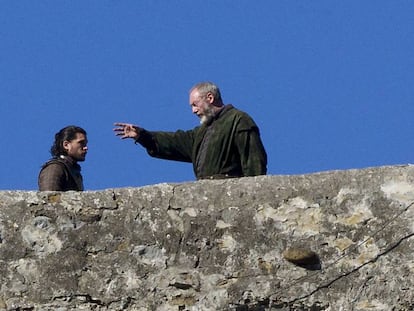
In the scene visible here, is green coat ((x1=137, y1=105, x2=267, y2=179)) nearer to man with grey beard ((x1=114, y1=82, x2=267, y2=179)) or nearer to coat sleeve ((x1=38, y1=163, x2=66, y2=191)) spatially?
man with grey beard ((x1=114, y1=82, x2=267, y2=179))

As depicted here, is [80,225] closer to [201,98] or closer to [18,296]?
[18,296]

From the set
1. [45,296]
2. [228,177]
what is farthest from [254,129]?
[45,296]

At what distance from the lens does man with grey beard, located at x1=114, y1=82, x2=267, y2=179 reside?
12828 millimetres

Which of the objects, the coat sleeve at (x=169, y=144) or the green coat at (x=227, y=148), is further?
the coat sleeve at (x=169, y=144)

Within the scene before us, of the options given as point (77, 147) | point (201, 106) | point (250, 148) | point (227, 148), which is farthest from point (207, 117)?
point (77, 147)

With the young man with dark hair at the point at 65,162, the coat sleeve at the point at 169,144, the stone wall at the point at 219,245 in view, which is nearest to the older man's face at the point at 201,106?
the coat sleeve at the point at 169,144

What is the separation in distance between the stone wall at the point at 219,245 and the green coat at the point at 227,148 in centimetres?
75

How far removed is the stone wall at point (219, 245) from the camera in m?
11.7

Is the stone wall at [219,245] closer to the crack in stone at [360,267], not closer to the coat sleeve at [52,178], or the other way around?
the crack in stone at [360,267]

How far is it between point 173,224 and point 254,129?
51.9 inches

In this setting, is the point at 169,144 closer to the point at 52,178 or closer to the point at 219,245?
the point at 52,178

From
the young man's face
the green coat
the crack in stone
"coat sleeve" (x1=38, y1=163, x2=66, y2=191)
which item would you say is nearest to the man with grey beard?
the green coat

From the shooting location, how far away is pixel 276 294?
1168 cm

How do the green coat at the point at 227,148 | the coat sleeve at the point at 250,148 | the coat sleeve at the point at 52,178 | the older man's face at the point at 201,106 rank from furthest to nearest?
the older man's face at the point at 201,106, the green coat at the point at 227,148, the coat sleeve at the point at 250,148, the coat sleeve at the point at 52,178
